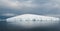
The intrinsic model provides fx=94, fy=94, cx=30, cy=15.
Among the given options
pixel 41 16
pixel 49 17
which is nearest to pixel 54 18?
pixel 49 17

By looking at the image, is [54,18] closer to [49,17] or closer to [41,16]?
[49,17]

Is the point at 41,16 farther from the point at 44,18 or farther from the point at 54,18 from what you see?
the point at 54,18

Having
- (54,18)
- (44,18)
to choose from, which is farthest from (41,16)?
(54,18)
